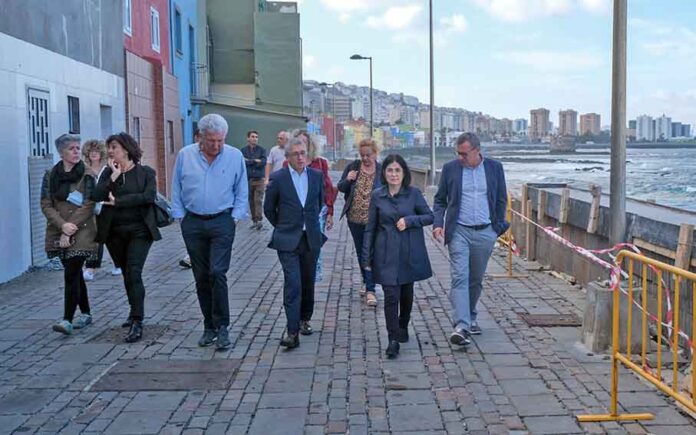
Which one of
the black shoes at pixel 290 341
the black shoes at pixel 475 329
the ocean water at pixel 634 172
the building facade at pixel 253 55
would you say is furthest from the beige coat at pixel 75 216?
the building facade at pixel 253 55

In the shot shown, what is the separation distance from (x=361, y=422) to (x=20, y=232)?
6.98m

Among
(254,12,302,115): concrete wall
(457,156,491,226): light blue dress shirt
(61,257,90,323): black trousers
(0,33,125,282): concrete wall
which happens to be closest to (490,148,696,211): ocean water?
(254,12,302,115): concrete wall

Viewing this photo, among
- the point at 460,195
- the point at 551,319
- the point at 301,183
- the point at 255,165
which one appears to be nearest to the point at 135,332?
the point at 301,183

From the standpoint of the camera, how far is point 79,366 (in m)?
6.50

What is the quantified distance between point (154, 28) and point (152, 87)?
5.97 feet

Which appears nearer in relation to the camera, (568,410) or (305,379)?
(568,410)

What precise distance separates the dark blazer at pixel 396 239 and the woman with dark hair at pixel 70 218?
2325 millimetres

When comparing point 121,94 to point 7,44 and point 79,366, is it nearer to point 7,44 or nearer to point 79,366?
point 7,44

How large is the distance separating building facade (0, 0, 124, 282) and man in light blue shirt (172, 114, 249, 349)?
4106mm

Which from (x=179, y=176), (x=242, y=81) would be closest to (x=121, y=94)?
(x=179, y=176)

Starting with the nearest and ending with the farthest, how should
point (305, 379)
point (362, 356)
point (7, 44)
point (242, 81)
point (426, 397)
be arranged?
point (426, 397)
point (305, 379)
point (362, 356)
point (7, 44)
point (242, 81)

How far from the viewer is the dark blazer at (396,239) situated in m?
6.91

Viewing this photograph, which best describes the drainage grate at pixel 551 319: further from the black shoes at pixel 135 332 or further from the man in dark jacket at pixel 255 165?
the man in dark jacket at pixel 255 165

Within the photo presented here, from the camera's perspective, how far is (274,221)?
7246mm
